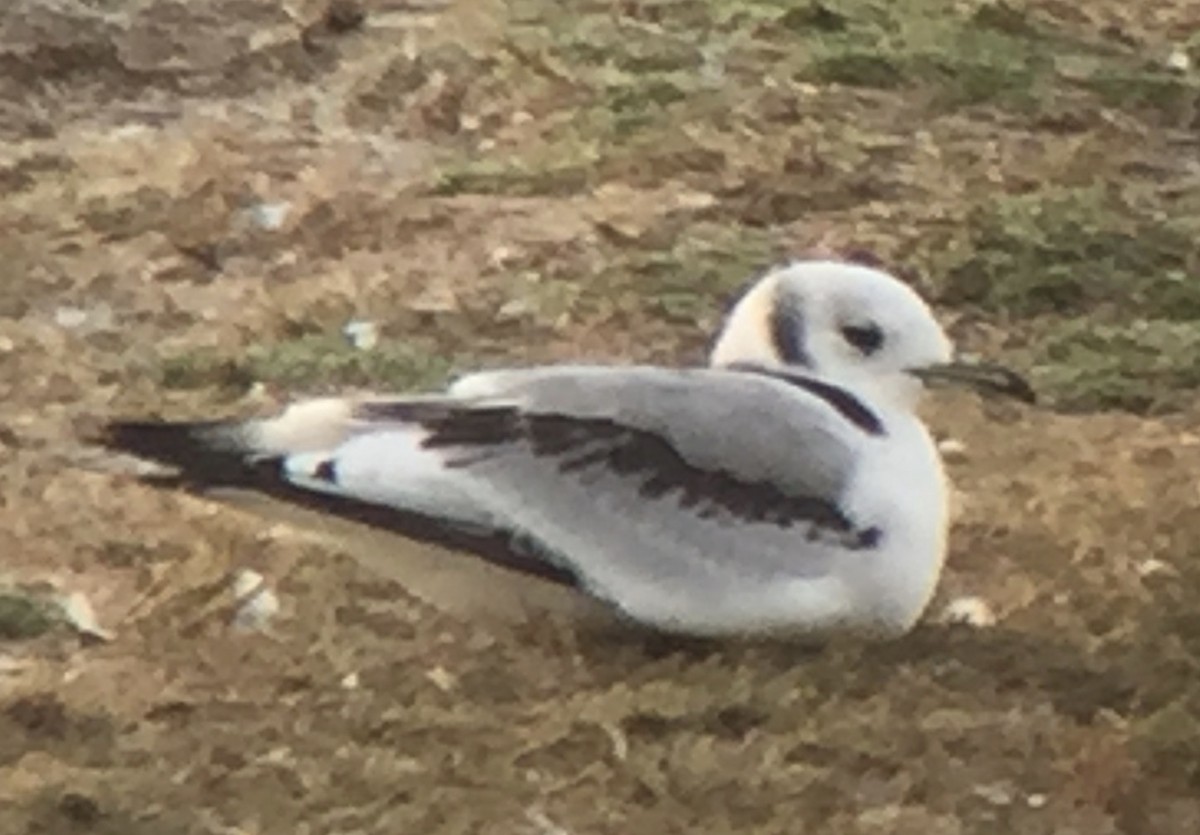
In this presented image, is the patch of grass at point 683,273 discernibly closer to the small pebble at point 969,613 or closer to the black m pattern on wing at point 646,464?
the small pebble at point 969,613

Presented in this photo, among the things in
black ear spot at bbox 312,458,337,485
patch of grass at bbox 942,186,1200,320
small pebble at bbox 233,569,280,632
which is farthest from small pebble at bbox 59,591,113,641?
patch of grass at bbox 942,186,1200,320

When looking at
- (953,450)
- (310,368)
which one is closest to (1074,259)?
(953,450)

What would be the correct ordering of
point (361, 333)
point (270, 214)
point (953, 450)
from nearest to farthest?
point (953, 450)
point (361, 333)
point (270, 214)

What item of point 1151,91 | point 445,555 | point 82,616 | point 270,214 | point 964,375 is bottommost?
point 270,214

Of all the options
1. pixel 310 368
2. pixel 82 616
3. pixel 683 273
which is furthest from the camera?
pixel 683 273

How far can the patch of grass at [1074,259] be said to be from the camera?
368cm

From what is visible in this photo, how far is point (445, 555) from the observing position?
2.59 metres

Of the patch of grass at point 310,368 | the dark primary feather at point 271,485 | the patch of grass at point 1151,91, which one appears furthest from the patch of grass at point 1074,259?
the dark primary feather at point 271,485

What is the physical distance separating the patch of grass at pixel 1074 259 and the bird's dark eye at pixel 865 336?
97cm

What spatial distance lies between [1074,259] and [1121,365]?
316 mm

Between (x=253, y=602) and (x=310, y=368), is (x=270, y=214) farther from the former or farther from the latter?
(x=253, y=602)

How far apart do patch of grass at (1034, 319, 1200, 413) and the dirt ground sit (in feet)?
0.12

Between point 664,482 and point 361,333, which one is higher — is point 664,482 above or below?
above

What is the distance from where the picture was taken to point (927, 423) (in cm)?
332
